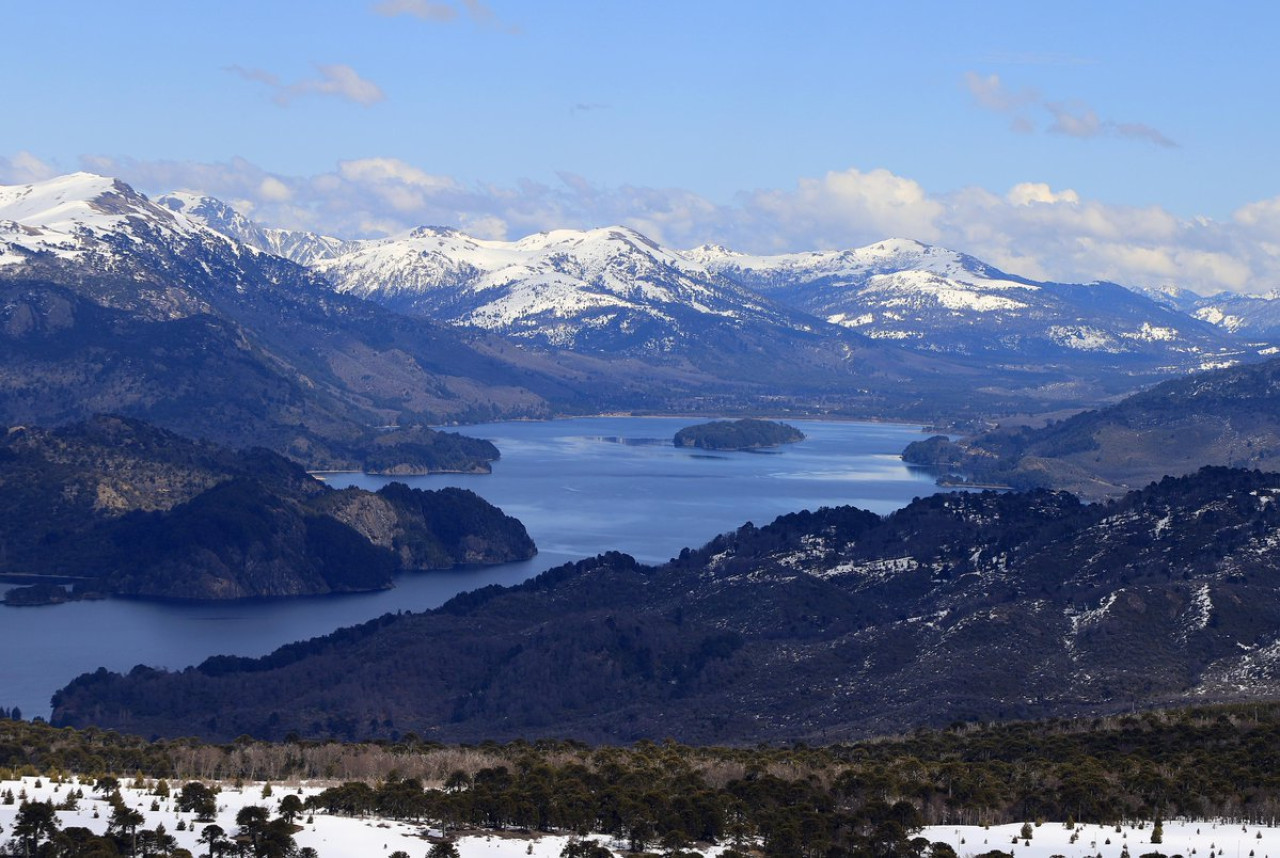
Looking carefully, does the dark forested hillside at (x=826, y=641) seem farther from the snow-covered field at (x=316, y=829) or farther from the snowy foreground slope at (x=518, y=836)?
the snow-covered field at (x=316, y=829)

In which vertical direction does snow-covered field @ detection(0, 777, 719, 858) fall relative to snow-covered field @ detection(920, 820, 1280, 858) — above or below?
above

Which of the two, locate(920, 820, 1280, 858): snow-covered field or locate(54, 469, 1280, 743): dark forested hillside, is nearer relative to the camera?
locate(920, 820, 1280, 858): snow-covered field

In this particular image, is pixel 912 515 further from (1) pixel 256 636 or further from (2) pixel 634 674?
(1) pixel 256 636

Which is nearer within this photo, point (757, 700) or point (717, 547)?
point (757, 700)

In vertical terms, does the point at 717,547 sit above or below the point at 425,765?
above

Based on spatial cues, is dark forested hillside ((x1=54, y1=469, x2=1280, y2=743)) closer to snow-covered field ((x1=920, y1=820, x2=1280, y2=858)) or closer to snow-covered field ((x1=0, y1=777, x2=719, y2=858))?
snow-covered field ((x1=920, y1=820, x2=1280, y2=858))

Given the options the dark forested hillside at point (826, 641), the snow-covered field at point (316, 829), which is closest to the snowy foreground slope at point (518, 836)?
the snow-covered field at point (316, 829)

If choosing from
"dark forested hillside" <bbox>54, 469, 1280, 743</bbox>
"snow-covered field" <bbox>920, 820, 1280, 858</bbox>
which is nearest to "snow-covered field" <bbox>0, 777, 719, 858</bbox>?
"snow-covered field" <bbox>920, 820, 1280, 858</bbox>

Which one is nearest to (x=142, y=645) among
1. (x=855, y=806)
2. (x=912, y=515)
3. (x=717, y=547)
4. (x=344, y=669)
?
(x=344, y=669)
